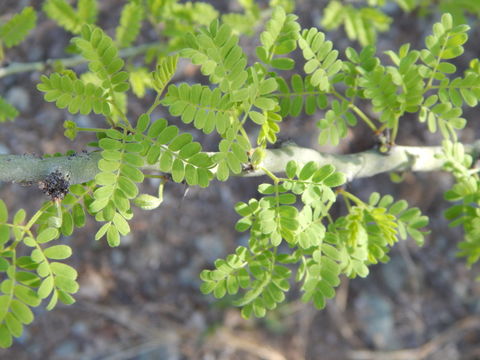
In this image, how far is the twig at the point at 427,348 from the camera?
12.0 ft

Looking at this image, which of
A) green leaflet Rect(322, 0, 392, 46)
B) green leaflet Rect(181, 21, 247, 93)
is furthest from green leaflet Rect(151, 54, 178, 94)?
green leaflet Rect(322, 0, 392, 46)

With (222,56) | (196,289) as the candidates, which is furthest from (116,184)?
(196,289)

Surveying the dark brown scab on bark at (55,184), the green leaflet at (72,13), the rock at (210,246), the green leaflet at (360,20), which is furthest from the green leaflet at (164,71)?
the rock at (210,246)

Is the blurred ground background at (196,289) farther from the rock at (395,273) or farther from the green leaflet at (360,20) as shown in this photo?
the green leaflet at (360,20)

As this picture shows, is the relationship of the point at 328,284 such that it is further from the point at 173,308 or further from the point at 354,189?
the point at 173,308

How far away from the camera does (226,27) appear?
4.41 ft

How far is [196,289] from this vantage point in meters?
3.84

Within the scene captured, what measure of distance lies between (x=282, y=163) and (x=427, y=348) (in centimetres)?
290

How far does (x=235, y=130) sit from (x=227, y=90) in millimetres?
116

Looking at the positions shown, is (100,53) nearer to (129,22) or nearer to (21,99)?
(129,22)

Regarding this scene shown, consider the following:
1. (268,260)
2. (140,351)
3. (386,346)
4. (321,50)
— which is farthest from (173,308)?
(321,50)

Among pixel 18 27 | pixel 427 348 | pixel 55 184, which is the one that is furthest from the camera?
pixel 427 348

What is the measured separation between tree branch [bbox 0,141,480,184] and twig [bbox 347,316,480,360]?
7.40 ft

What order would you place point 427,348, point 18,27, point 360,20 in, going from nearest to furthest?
1. point 18,27
2. point 360,20
3. point 427,348
